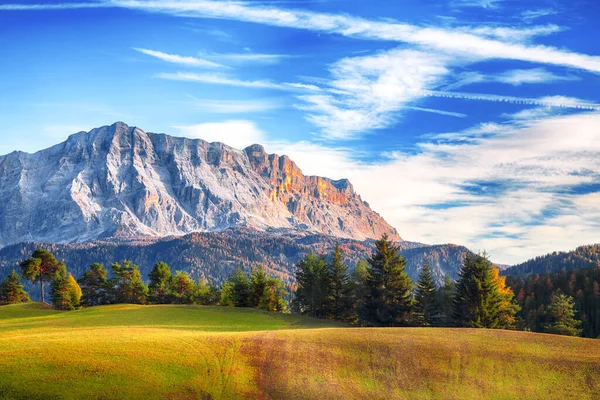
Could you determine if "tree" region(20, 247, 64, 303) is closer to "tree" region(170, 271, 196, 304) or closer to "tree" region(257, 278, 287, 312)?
"tree" region(170, 271, 196, 304)

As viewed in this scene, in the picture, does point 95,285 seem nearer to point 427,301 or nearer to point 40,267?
point 40,267

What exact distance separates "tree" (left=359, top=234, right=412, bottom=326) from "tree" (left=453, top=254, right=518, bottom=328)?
7573 mm

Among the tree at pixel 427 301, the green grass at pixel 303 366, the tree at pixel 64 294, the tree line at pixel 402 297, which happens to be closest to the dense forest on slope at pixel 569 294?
the tree at pixel 427 301

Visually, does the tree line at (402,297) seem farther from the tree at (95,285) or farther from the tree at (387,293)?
the tree at (95,285)

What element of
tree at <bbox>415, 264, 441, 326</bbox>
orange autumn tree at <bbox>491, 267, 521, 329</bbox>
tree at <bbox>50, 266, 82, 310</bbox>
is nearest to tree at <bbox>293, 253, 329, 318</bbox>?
tree at <bbox>415, 264, 441, 326</bbox>

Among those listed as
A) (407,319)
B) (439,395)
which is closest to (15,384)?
(439,395)

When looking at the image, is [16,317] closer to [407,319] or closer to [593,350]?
[407,319]

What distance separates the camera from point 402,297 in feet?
260

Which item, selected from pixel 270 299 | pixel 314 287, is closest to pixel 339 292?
pixel 314 287

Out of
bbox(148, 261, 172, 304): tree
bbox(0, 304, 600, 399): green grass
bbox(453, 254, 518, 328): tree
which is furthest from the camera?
bbox(148, 261, 172, 304): tree

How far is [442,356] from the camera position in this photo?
4884cm

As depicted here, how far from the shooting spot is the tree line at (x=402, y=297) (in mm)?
75250

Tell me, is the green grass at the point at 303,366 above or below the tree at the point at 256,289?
below

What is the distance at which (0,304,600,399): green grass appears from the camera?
40594 mm
